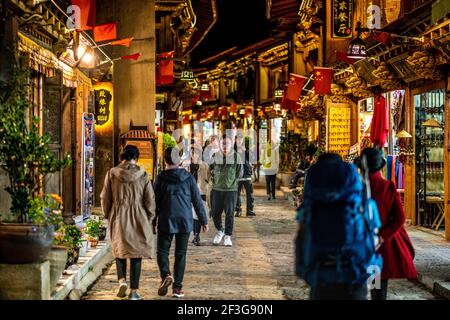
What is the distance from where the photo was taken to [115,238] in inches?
374

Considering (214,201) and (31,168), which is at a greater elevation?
(31,168)

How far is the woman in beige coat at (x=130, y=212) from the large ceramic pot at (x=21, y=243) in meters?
1.48

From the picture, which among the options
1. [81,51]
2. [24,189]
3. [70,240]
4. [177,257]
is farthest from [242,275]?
[81,51]

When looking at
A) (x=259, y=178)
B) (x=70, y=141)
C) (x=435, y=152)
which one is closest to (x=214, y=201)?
(x=70, y=141)

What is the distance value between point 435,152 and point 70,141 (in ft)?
29.4

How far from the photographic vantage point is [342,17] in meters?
Result: 25.8

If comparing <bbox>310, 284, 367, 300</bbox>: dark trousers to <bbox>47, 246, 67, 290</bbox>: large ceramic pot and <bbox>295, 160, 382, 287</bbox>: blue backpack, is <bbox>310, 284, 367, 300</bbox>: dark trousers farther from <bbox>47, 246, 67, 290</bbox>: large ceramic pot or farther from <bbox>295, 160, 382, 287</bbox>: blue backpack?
<bbox>47, 246, 67, 290</bbox>: large ceramic pot

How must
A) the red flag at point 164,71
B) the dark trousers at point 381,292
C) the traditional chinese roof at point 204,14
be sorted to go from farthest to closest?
the traditional chinese roof at point 204,14
the red flag at point 164,71
the dark trousers at point 381,292

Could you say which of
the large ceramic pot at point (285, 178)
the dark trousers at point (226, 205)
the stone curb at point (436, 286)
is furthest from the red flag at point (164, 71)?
the stone curb at point (436, 286)

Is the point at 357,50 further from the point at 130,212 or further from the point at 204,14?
the point at 204,14

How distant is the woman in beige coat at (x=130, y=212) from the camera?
372 inches

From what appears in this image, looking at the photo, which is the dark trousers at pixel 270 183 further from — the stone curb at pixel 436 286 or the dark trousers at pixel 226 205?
the stone curb at pixel 436 286

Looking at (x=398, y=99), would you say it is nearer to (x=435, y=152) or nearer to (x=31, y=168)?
(x=435, y=152)

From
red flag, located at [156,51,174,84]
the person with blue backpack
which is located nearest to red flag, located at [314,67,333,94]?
red flag, located at [156,51,174,84]
